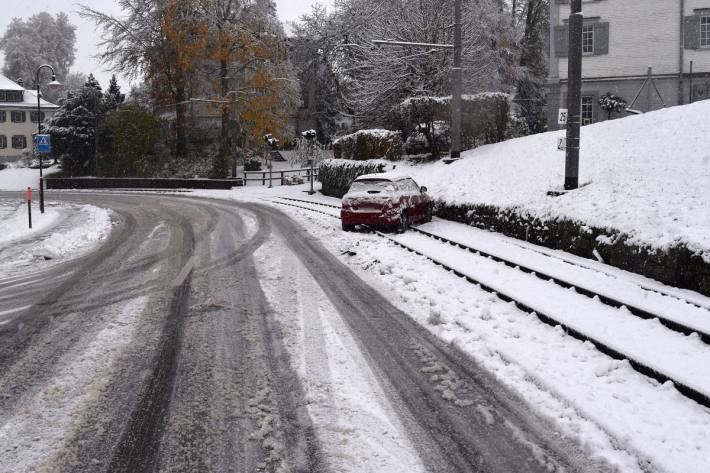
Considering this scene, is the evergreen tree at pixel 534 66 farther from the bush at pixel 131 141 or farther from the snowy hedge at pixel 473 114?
the bush at pixel 131 141

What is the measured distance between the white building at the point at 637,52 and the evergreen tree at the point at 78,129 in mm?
35043

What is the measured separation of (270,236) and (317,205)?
30.5 ft

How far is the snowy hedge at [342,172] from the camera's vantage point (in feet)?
80.3

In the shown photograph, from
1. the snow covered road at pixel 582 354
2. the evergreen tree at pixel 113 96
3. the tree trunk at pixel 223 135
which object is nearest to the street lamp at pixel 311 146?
the tree trunk at pixel 223 135

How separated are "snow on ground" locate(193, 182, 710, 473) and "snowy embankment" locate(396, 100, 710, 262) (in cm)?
141

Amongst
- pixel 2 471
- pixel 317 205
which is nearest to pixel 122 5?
pixel 317 205

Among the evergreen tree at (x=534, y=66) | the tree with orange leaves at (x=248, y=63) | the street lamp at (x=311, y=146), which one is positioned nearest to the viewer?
the street lamp at (x=311, y=146)

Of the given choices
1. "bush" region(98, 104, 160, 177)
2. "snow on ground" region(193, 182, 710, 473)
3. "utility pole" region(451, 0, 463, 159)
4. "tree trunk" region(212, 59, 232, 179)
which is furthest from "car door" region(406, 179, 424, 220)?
"bush" region(98, 104, 160, 177)

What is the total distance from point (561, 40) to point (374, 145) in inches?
396

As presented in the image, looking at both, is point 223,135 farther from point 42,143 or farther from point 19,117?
point 19,117

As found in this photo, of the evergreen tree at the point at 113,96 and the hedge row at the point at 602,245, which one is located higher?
the evergreen tree at the point at 113,96

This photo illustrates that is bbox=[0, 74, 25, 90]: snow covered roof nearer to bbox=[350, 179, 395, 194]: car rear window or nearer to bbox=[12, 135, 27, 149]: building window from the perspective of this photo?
bbox=[12, 135, 27, 149]: building window

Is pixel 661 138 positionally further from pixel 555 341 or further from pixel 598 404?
pixel 598 404

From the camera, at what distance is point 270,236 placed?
49.9 feet
